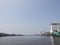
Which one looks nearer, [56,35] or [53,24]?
[56,35]

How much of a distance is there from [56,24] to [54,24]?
703 millimetres

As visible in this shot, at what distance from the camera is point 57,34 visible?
108 feet

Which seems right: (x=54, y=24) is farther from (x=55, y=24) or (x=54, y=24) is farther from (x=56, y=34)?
(x=56, y=34)

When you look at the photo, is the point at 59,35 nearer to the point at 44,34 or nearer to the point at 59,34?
the point at 59,34

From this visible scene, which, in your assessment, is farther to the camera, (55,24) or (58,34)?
(55,24)

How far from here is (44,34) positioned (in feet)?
169

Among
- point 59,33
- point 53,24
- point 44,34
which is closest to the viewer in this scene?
point 59,33

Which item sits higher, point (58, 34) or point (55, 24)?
point (55, 24)

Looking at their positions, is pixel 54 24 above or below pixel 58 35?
above

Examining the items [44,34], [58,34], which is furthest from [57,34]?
[44,34]

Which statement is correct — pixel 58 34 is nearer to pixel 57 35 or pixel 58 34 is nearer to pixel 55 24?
pixel 57 35

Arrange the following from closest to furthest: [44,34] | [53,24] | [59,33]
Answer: [59,33] < [53,24] < [44,34]

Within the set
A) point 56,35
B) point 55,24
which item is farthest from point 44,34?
point 56,35

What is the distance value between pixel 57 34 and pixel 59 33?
2.05 ft
